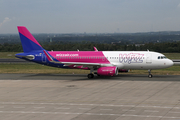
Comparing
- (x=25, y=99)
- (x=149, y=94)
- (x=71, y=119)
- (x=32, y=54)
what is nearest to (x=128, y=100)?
(x=149, y=94)

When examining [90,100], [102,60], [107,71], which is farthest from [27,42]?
[90,100]

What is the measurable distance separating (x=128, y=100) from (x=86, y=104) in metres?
4.28

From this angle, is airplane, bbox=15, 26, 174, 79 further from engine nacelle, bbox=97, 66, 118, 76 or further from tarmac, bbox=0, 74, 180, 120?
tarmac, bbox=0, 74, 180, 120

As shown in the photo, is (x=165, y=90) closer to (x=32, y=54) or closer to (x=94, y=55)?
(x=94, y=55)

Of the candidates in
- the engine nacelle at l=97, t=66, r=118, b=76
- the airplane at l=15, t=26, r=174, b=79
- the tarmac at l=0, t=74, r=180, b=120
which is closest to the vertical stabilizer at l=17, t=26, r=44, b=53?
the airplane at l=15, t=26, r=174, b=79

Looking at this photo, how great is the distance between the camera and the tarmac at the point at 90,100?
2197 cm

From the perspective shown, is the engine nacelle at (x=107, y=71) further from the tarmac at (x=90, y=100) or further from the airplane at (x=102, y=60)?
the tarmac at (x=90, y=100)

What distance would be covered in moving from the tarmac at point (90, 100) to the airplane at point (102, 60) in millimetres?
4568

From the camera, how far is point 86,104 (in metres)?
25.9

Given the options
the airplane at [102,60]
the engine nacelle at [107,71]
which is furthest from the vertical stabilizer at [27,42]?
the engine nacelle at [107,71]

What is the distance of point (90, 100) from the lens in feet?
90.5

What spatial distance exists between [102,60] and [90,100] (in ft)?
59.8

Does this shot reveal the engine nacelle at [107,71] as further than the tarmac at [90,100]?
Yes

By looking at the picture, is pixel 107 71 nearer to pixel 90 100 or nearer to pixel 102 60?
pixel 102 60
